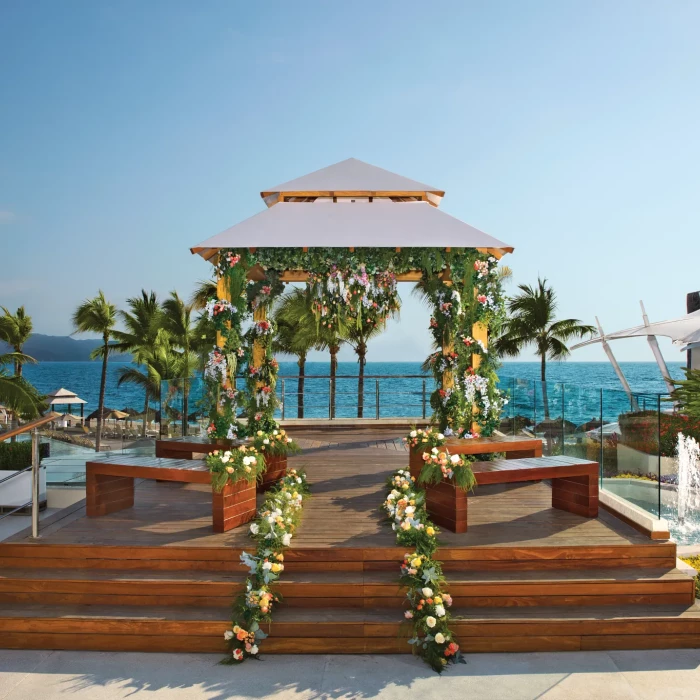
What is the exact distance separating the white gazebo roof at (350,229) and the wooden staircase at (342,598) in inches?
122

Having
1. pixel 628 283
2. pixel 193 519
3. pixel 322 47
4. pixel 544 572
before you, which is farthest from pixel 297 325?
pixel 628 283

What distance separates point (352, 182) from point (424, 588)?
4.69m

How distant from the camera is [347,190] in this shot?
705 centimetres

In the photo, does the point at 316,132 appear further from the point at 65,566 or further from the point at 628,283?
the point at 628,283

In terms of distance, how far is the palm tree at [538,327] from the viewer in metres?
17.0

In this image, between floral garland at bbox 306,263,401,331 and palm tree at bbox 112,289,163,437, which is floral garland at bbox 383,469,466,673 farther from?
palm tree at bbox 112,289,163,437

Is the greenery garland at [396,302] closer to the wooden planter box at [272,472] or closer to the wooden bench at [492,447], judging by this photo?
the wooden bench at [492,447]

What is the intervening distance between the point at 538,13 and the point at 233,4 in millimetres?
4954

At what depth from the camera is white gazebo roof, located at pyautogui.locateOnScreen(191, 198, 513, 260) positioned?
6.37 metres

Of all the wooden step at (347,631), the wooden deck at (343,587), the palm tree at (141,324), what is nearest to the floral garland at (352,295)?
the wooden deck at (343,587)

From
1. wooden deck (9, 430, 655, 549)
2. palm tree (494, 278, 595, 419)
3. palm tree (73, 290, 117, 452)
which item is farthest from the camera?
palm tree (73, 290, 117, 452)

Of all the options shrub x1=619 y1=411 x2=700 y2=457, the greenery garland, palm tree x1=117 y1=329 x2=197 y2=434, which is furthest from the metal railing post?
palm tree x1=117 y1=329 x2=197 y2=434

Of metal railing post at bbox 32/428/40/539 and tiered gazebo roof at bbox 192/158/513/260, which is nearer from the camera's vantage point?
metal railing post at bbox 32/428/40/539

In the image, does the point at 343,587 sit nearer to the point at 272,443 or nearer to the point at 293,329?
the point at 272,443
